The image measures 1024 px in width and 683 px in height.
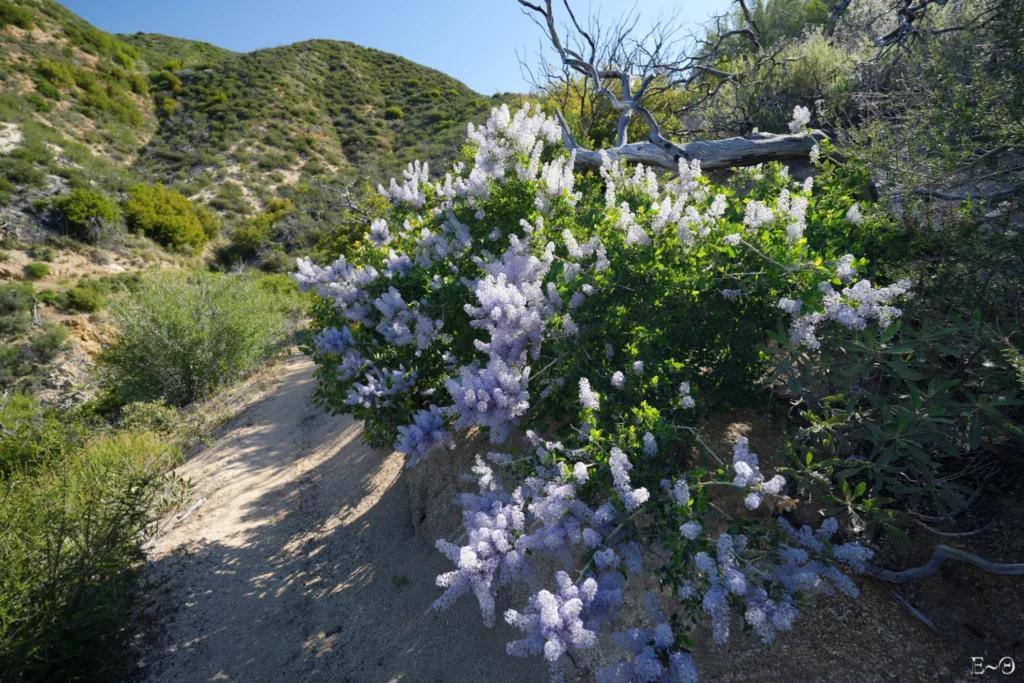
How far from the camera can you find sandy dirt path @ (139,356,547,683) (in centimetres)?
339

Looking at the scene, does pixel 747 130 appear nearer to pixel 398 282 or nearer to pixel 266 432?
pixel 398 282

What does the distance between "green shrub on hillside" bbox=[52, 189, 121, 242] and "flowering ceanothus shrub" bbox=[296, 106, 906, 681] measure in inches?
794

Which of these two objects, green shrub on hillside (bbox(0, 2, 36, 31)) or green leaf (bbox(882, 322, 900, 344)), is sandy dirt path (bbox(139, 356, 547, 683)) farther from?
green shrub on hillside (bbox(0, 2, 36, 31))

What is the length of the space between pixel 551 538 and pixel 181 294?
10239 millimetres

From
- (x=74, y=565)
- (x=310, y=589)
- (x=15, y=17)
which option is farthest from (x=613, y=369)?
(x=15, y=17)

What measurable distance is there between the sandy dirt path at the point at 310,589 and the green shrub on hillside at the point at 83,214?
1695 cm

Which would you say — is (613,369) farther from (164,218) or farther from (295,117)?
(295,117)

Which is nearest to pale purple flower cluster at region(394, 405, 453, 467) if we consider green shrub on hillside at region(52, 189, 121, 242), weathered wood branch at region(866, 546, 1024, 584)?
weathered wood branch at region(866, 546, 1024, 584)

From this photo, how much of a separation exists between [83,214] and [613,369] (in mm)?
22731

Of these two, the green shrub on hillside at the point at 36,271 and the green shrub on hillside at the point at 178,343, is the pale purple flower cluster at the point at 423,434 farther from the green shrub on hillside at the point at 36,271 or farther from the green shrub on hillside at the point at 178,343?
the green shrub on hillside at the point at 36,271

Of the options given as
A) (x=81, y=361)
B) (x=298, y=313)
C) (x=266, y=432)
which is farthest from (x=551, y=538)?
(x=81, y=361)

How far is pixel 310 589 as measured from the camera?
13.9 ft

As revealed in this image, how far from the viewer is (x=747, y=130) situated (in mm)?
7199

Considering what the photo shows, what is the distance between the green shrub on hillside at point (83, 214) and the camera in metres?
17.9
